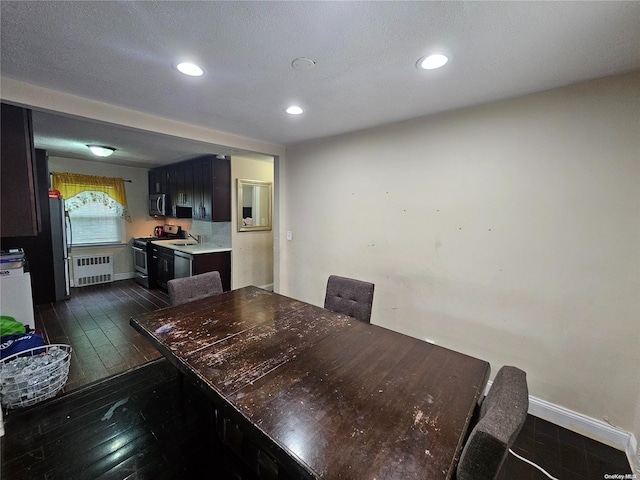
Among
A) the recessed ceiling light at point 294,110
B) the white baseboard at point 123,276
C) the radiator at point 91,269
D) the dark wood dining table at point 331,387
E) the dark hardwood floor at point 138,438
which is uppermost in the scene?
the recessed ceiling light at point 294,110

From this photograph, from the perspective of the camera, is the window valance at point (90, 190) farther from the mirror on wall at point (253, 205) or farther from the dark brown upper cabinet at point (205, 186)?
the mirror on wall at point (253, 205)

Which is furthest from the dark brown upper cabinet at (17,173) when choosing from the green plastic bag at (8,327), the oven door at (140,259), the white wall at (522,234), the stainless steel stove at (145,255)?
the oven door at (140,259)

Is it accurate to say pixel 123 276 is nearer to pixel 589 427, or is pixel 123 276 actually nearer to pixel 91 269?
pixel 91 269

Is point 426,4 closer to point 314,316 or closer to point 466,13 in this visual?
point 466,13

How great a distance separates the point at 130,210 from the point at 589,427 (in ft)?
23.1

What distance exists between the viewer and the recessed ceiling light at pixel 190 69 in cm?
162

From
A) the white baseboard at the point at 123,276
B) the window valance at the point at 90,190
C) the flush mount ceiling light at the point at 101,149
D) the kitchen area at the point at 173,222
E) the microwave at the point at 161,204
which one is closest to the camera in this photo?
the flush mount ceiling light at the point at 101,149

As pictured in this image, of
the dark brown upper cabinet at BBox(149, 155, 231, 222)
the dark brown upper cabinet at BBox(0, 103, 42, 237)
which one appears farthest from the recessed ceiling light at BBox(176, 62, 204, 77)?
the dark brown upper cabinet at BBox(149, 155, 231, 222)

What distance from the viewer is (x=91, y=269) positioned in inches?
200

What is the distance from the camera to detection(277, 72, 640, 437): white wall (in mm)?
1698

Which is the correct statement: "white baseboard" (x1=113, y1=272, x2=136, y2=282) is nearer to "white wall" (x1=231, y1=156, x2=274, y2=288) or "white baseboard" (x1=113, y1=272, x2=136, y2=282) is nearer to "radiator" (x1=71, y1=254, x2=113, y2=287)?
"radiator" (x1=71, y1=254, x2=113, y2=287)

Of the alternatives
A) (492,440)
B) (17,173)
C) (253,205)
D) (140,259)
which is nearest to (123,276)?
(140,259)

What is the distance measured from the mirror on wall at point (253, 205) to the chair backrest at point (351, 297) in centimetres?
264


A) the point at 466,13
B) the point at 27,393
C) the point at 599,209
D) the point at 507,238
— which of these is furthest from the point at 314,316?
the point at 27,393
